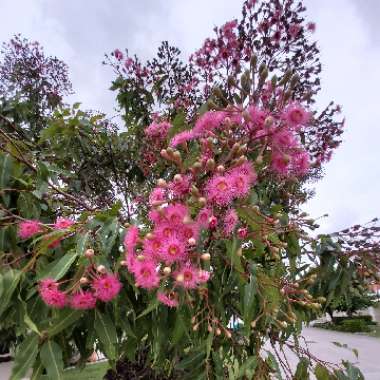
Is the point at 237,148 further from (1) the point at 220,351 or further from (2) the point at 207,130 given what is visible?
(1) the point at 220,351

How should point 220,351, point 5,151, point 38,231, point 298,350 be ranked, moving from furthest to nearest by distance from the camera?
point 220,351 < point 298,350 < point 5,151 < point 38,231

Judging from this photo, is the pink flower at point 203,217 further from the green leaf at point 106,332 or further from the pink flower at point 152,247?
the green leaf at point 106,332

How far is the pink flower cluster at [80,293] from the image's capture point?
1.10 metres

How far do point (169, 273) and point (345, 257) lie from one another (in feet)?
2.93

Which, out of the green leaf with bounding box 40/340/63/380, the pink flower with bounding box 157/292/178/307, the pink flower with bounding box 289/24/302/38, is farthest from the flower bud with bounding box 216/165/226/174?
the pink flower with bounding box 289/24/302/38

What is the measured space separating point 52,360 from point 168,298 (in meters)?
0.39

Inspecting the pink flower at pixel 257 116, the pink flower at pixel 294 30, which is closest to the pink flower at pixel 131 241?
the pink flower at pixel 257 116

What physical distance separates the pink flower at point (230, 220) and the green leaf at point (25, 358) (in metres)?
0.66

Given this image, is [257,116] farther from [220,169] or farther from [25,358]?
[25,358]

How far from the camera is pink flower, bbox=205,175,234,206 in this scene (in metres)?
1.01

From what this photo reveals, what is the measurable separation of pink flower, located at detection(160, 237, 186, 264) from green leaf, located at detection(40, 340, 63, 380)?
49 cm

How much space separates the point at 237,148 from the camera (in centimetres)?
103

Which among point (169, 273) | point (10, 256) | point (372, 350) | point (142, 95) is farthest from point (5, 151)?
point (372, 350)

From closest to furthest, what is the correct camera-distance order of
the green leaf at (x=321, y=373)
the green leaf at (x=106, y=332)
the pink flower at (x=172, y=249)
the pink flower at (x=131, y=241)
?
the pink flower at (x=172, y=249) → the pink flower at (x=131, y=241) → the green leaf at (x=106, y=332) → the green leaf at (x=321, y=373)
